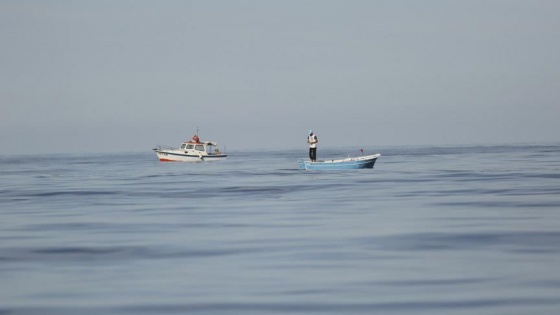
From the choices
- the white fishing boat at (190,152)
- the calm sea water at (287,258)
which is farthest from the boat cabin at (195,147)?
the calm sea water at (287,258)

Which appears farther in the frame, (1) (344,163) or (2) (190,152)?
(2) (190,152)

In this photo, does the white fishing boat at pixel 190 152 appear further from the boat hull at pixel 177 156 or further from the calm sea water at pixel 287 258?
the calm sea water at pixel 287 258

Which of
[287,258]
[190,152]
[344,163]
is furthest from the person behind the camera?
[190,152]

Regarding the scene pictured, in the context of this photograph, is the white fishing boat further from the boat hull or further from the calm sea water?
the calm sea water

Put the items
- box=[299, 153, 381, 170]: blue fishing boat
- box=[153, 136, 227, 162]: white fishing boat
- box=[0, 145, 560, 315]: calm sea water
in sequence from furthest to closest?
box=[153, 136, 227, 162]: white fishing boat < box=[299, 153, 381, 170]: blue fishing boat < box=[0, 145, 560, 315]: calm sea water

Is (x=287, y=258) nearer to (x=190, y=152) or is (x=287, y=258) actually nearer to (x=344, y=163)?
(x=344, y=163)

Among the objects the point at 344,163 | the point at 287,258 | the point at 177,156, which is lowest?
the point at 177,156

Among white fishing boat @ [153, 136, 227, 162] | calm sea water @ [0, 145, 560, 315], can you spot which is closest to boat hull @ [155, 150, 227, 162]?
white fishing boat @ [153, 136, 227, 162]

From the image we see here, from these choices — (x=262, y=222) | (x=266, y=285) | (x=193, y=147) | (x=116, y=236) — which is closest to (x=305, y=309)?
(x=266, y=285)

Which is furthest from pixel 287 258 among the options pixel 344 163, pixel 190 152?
pixel 190 152

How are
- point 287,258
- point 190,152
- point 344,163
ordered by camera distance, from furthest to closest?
point 190,152
point 344,163
point 287,258

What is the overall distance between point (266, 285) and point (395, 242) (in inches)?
263

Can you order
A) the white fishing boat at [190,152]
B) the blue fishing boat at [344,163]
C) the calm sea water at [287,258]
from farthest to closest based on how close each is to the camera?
the white fishing boat at [190,152]
the blue fishing boat at [344,163]
the calm sea water at [287,258]

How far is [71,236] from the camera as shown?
24.4 metres
